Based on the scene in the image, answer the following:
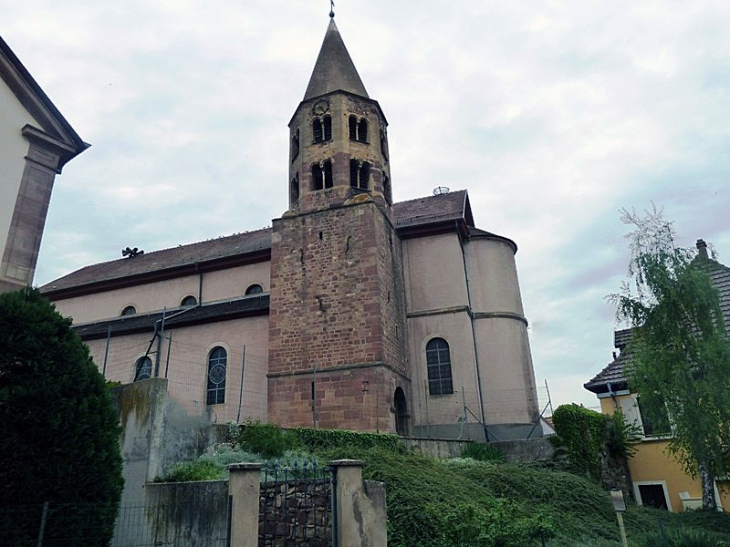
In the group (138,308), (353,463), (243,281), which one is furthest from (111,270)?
(353,463)

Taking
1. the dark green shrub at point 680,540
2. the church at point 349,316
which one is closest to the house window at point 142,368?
the church at point 349,316

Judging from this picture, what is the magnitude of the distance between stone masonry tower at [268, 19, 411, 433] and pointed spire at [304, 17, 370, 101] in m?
0.06

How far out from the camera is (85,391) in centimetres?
777

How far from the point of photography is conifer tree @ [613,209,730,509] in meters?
13.5

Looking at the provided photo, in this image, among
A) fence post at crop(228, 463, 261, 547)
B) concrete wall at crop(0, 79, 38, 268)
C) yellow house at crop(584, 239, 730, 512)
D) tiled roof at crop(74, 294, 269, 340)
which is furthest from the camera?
tiled roof at crop(74, 294, 269, 340)

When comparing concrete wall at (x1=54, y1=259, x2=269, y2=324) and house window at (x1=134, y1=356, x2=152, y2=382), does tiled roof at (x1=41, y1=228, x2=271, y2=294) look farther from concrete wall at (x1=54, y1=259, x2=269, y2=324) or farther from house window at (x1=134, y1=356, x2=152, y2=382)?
house window at (x1=134, y1=356, x2=152, y2=382)

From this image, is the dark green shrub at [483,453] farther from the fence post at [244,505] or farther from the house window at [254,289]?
the house window at [254,289]

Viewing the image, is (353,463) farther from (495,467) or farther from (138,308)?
(138,308)

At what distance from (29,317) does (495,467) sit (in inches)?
448

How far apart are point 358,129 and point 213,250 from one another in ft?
33.8

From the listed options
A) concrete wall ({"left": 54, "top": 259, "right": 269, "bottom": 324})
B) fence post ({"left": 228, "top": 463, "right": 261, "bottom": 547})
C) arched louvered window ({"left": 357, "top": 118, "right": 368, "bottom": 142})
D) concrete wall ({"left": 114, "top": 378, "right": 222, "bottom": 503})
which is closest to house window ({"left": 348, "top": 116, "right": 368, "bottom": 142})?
arched louvered window ({"left": 357, "top": 118, "right": 368, "bottom": 142})

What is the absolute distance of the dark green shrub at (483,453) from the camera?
57.5 ft

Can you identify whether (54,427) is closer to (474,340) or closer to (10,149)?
(10,149)

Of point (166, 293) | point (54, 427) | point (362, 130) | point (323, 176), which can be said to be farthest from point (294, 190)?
point (54, 427)
